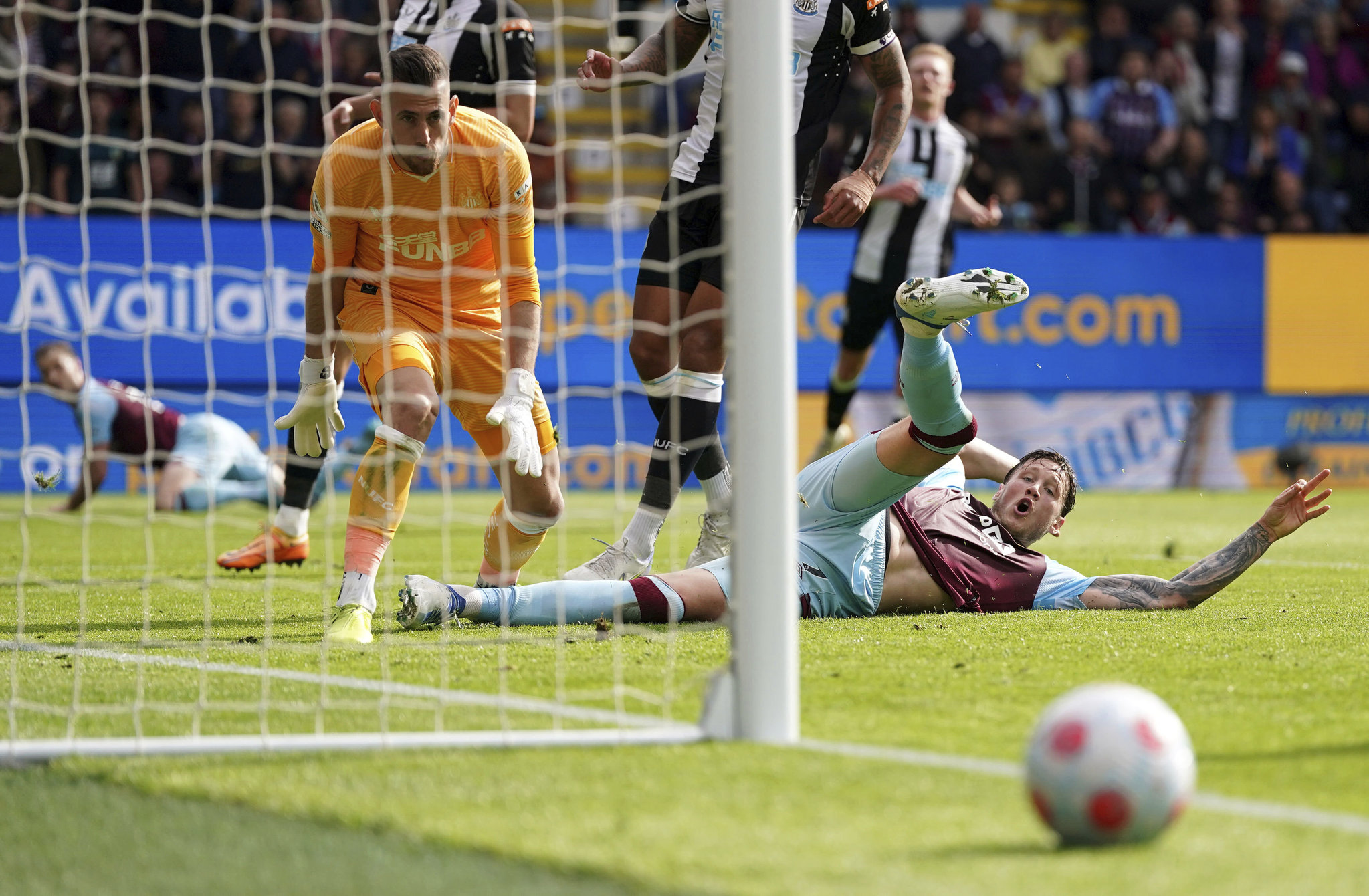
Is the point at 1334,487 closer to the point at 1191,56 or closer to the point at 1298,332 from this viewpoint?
the point at 1298,332

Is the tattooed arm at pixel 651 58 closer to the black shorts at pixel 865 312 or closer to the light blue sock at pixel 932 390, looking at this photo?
the light blue sock at pixel 932 390

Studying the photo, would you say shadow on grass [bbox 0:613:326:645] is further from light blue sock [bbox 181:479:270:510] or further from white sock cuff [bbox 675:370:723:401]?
light blue sock [bbox 181:479:270:510]

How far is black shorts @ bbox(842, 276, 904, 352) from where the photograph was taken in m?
9.05

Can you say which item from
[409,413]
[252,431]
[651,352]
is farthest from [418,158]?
[252,431]

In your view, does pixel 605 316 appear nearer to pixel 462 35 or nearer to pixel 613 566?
pixel 462 35

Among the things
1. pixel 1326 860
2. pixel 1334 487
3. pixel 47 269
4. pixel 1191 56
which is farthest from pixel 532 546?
pixel 1191 56

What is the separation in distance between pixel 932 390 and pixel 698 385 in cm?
96

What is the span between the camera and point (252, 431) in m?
11.3

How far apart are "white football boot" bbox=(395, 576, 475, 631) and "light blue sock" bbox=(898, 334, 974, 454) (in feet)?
4.45

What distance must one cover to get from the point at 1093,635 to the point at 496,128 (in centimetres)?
225

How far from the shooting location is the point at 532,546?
16.0 feet

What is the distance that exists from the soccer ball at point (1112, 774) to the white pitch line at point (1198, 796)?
4.0 inches

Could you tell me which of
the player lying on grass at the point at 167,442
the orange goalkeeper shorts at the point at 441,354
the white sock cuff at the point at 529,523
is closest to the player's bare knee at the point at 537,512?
the white sock cuff at the point at 529,523

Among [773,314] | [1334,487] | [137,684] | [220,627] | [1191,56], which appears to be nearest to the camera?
[773,314]
